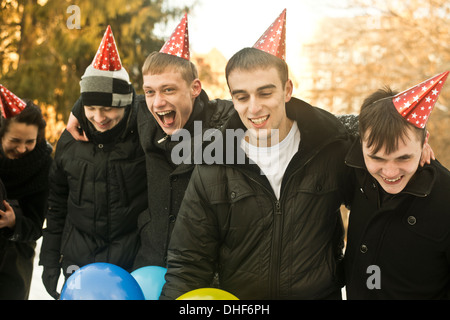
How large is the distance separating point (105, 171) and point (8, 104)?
87 cm

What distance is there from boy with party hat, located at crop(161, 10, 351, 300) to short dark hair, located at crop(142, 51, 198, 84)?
526 millimetres

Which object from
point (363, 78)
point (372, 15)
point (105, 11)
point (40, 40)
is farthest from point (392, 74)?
point (40, 40)

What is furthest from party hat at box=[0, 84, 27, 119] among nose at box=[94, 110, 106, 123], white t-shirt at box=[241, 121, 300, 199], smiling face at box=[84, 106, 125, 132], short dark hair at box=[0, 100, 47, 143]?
white t-shirt at box=[241, 121, 300, 199]

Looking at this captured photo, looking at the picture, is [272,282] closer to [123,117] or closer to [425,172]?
[425,172]

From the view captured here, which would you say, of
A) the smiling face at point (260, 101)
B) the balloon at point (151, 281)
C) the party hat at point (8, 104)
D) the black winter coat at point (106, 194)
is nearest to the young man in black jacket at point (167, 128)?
the black winter coat at point (106, 194)

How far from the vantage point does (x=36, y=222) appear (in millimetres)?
4012

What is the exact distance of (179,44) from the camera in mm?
3279

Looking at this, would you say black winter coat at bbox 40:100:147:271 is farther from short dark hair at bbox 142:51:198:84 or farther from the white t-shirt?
the white t-shirt

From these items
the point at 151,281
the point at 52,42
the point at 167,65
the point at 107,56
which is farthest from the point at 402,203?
the point at 52,42

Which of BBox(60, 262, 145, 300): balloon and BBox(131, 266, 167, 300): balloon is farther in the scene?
BBox(131, 266, 167, 300): balloon

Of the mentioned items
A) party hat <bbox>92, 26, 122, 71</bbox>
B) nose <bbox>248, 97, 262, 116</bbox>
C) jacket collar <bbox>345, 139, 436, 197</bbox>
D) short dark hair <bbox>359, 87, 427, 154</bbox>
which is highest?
party hat <bbox>92, 26, 122, 71</bbox>

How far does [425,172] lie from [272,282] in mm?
891

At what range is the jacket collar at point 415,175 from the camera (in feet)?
7.63

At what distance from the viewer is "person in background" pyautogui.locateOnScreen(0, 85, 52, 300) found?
3679 millimetres
